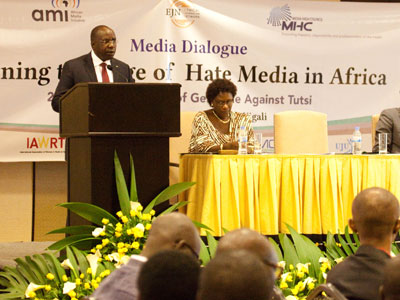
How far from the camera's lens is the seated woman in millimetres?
6252

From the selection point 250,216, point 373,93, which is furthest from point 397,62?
point 250,216

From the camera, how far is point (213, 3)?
7730mm

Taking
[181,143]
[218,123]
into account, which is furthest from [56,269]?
[181,143]

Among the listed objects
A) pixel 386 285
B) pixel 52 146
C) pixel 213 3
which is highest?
A: pixel 213 3

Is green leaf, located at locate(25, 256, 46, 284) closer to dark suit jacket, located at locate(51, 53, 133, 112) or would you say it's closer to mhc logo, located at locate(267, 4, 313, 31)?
dark suit jacket, located at locate(51, 53, 133, 112)

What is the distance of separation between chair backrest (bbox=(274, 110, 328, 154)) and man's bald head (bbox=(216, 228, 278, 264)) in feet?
15.0

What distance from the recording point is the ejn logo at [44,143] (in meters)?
7.21

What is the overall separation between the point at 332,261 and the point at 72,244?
5.08ft

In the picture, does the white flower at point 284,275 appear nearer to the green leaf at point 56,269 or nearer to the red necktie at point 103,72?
the green leaf at point 56,269

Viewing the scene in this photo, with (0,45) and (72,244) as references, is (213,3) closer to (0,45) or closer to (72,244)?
(0,45)

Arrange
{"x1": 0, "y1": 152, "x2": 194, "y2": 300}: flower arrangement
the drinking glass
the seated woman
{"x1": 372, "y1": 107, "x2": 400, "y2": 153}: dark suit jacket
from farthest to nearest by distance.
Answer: {"x1": 372, "y1": 107, "x2": 400, "y2": 153}: dark suit jacket < the seated woman < the drinking glass < {"x1": 0, "y1": 152, "x2": 194, "y2": 300}: flower arrangement

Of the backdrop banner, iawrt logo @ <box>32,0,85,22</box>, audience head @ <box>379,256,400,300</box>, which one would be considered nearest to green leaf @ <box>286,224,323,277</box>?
audience head @ <box>379,256,400,300</box>

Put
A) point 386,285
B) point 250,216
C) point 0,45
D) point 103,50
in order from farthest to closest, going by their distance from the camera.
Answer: point 0,45, point 103,50, point 250,216, point 386,285

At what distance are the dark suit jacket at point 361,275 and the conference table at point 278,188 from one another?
265 cm
